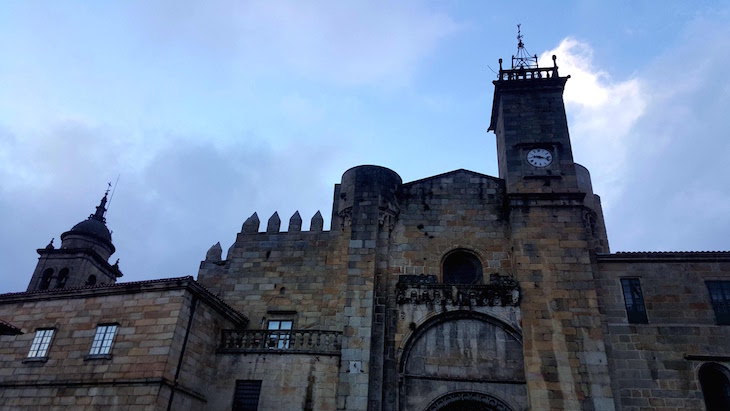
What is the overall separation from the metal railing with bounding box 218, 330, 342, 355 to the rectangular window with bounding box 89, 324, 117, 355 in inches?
147

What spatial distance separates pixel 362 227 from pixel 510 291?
6108mm

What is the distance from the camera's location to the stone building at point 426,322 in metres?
17.4

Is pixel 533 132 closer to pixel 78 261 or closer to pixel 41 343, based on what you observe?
pixel 41 343

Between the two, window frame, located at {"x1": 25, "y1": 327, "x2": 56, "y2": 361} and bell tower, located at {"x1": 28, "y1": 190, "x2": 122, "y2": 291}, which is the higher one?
bell tower, located at {"x1": 28, "y1": 190, "x2": 122, "y2": 291}

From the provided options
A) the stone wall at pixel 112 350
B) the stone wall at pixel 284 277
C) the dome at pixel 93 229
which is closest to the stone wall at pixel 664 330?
the stone wall at pixel 284 277

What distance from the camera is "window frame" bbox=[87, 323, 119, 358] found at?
1772cm

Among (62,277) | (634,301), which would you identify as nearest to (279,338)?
(634,301)

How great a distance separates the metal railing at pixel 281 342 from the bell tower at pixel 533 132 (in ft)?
30.4

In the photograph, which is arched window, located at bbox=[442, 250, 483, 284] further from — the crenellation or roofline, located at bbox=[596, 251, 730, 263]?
the crenellation

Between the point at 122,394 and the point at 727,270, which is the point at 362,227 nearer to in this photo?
the point at 122,394

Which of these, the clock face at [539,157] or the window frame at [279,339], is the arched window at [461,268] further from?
the window frame at [279,339]

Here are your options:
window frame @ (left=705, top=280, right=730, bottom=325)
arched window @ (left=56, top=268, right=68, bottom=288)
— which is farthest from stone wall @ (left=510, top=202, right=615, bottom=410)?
arched window @ (left=56, top=268, right=68, bottom=288)

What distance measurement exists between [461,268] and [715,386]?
9.21 metres

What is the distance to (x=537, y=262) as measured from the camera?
1942 centimetres
